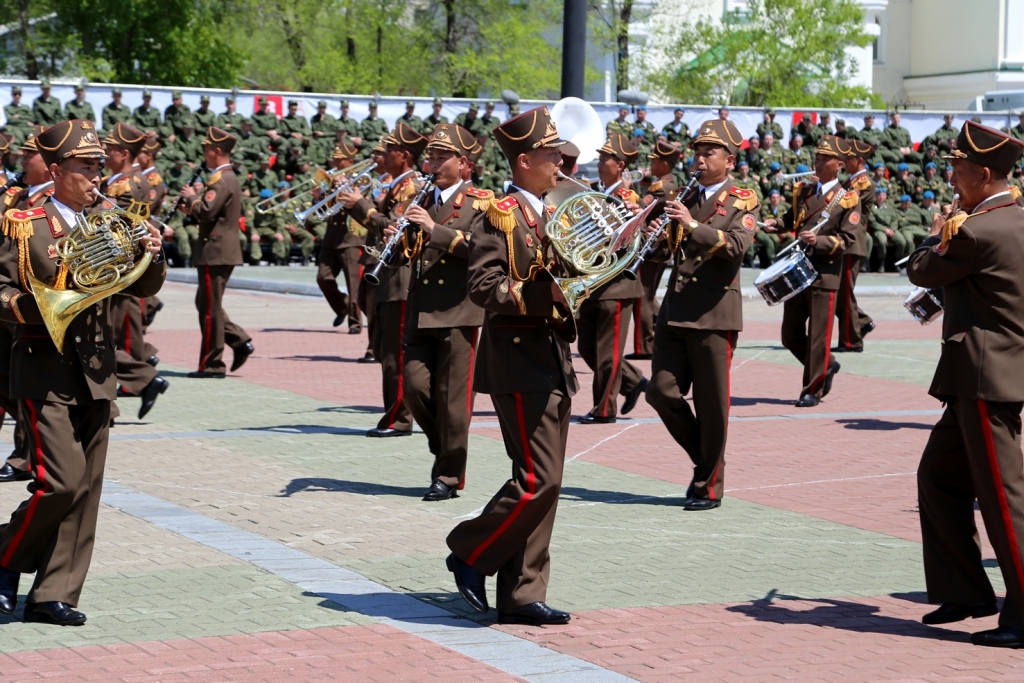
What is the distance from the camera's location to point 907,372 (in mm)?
16266

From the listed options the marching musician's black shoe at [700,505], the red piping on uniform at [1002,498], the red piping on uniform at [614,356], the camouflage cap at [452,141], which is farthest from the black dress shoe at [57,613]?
the red piping on uniform at [614,356]

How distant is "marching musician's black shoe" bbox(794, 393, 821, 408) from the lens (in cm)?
1387

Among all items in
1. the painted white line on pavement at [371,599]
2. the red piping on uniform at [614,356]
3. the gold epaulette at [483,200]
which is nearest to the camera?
the painted white line on pavement at [371,599]

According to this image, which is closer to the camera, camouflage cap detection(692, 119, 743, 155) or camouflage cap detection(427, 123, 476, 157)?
camouflage cap detection(692, 119, 743, 155)

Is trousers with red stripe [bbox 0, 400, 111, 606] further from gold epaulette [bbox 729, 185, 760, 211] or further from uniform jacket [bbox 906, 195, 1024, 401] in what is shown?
gold epaulette [bbox 729, 185, 760, 211]

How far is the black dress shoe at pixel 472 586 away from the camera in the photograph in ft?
22.4

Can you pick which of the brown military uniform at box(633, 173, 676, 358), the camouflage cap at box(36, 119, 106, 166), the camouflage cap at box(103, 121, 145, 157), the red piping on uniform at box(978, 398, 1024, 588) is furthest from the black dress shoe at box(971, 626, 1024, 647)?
the brown military uniform at box(633, 173, 676, 358)

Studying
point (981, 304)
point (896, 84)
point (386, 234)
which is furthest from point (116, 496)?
point (896, 84)

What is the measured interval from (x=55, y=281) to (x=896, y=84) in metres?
63.3

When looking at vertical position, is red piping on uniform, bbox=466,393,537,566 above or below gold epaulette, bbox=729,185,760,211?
below

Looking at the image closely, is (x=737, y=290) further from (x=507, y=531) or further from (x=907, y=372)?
(x=907, y=372)

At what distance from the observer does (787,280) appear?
13.4m

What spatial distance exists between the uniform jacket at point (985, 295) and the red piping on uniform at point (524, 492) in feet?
5.53

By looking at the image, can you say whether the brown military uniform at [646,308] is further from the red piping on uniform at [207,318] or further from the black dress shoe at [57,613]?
the black dress shoe at [57,613]
